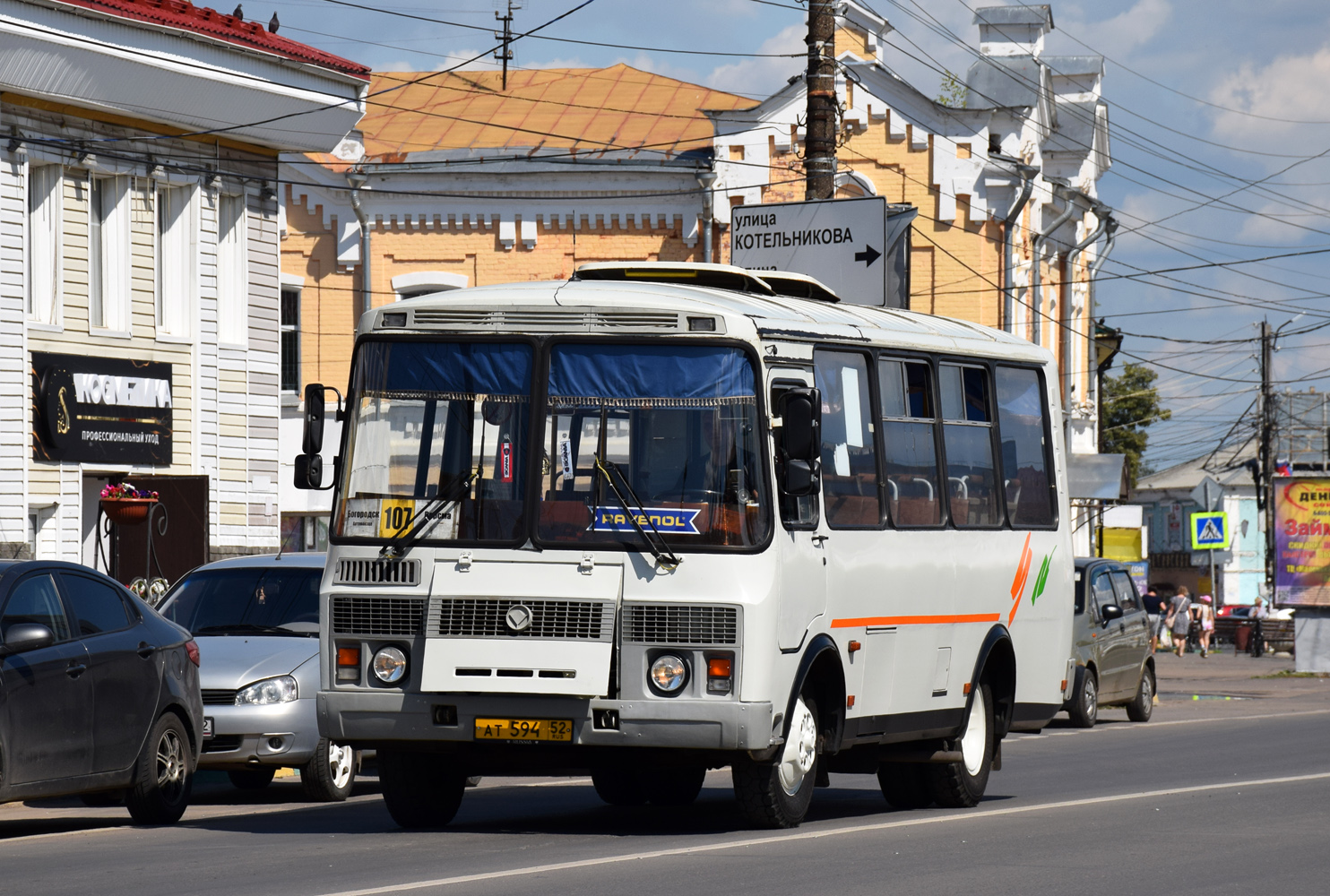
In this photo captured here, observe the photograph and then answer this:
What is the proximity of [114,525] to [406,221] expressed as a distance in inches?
625

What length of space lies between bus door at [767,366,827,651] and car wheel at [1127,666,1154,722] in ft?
48.0

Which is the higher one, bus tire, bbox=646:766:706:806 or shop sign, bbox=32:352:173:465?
shop sign, bbox=32:352:173:465

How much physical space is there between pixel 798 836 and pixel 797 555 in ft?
4.93

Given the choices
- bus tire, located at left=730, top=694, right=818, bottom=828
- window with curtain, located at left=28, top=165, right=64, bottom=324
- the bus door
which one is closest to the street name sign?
window with curtain, located at left=28, top=165, right=64, bottom=324

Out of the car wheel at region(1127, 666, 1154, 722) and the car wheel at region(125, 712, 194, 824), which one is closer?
the car wheel at region(125, 712, 194, 824)

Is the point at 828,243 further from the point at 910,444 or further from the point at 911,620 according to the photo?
the point at 911,620

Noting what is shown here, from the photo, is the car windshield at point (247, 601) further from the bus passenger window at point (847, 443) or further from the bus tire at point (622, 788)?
the bus passenger window at point (847, 443)

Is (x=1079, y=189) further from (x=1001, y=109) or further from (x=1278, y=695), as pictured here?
(x=1278, y=695)

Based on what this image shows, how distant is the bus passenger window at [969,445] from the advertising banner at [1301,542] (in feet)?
86.6

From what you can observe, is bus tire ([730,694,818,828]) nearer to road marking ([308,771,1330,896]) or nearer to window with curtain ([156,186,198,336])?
road marking ([308,771,1330,896])

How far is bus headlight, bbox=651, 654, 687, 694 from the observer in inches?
419

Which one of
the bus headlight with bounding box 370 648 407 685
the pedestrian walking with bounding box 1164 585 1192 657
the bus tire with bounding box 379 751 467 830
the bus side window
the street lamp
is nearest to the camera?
the bus headlight with bounding box 370 648 407 685

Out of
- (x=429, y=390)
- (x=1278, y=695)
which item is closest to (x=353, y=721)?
(x=429, y=390)

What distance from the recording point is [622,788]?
1351cm
